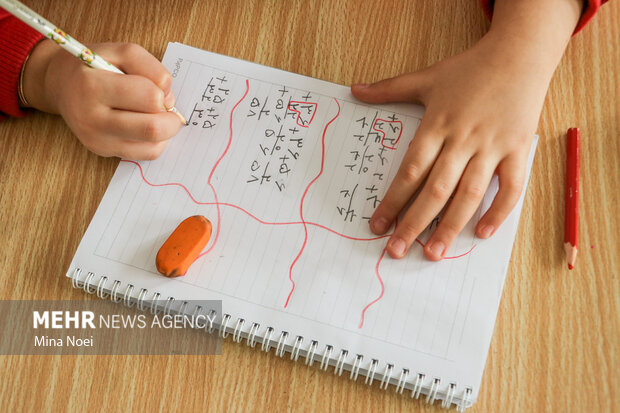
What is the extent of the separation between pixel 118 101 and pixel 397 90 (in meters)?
0.30

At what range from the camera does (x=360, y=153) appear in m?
0.51

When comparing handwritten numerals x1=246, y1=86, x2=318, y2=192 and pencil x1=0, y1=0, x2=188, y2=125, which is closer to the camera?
pencil x1=0, y1=0, x2=188, y2=125

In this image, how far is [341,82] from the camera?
0.55 metres

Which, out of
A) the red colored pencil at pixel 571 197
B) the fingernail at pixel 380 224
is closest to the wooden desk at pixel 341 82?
the red colored pencil at pixel 571 197

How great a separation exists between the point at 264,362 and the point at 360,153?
24 cm

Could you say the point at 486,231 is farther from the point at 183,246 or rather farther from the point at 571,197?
the point at 183,246

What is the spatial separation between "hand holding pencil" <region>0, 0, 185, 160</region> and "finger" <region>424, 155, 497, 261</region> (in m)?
0.30

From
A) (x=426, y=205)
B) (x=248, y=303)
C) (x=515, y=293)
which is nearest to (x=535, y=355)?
(x=515, y=293)

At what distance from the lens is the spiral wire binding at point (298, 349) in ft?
1.39

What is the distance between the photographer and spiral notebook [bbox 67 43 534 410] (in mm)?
438

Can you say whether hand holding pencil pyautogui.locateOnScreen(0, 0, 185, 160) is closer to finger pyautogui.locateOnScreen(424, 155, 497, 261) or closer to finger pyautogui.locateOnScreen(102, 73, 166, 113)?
finger pyautogui.locateOnScreen(102, 73, 166, 113)

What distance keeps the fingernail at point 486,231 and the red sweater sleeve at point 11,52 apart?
0.53 metres

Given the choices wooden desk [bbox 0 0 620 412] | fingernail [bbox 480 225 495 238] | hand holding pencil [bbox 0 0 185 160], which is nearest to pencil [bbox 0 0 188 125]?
hand holding pencil [bbox 0 0 185 160]

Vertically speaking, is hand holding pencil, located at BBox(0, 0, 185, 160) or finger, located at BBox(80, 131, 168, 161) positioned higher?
hand holding pencil, located at BBox(0, 0, 185, 160)
